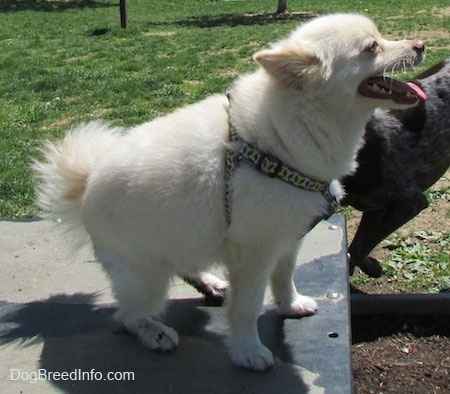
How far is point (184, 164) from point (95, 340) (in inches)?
38.9

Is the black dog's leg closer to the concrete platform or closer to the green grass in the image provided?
the concrete platform

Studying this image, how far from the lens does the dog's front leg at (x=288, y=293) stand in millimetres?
3314

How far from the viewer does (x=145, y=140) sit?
2963mm

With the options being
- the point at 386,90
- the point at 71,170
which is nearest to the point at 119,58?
the point at 71,170

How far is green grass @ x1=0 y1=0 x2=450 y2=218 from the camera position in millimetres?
7742

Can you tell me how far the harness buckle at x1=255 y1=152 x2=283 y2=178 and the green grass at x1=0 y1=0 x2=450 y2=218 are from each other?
3.12 meters

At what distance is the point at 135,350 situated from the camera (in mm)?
3141

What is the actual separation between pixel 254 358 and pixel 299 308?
1.64 feet

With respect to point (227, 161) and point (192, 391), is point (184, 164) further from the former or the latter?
point (192, 391)

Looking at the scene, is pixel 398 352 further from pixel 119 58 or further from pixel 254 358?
pixel 119 58

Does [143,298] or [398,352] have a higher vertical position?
[143,298]

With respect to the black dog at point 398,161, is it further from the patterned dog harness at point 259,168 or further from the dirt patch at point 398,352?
the patterned dog harness at point 259,168

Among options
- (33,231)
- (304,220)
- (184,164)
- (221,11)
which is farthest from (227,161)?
(221,11)

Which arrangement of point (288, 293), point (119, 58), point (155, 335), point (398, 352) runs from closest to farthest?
1. point (155, 335)
2. point (288, 293)
3. point (398, 352)
4. point (119, 58)
